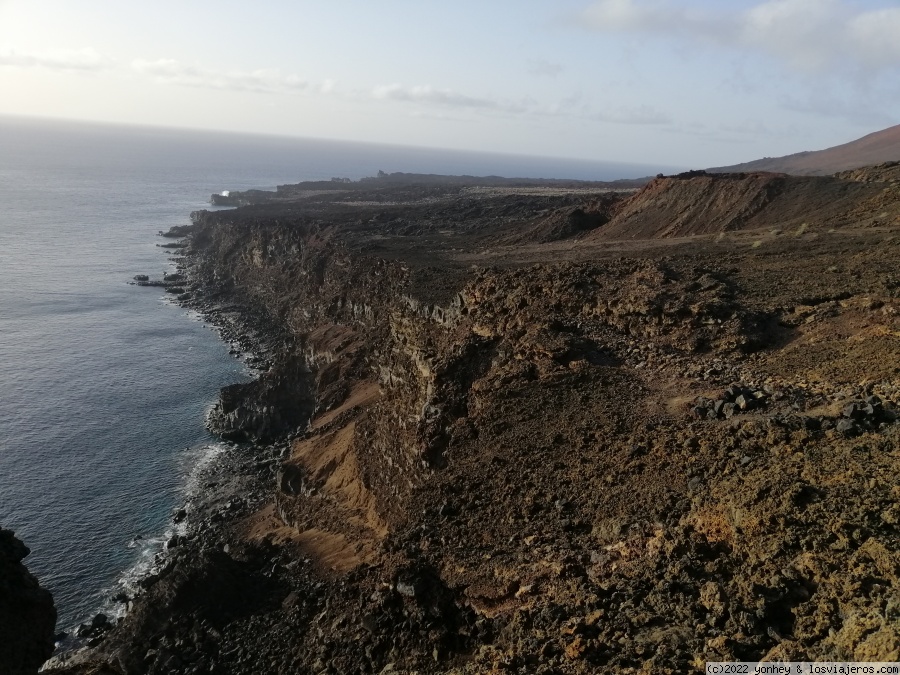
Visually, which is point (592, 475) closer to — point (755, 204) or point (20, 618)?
point (20, 618)

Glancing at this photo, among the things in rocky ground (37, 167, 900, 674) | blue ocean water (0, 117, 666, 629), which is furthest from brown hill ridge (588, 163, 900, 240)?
blue ocean water (0, 117, 666, 629)

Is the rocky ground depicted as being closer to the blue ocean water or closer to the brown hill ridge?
the brown hill ridge

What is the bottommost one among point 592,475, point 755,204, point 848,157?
point 592,475

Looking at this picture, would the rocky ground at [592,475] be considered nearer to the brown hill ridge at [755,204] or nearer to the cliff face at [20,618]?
the brown hill ridge at [755,204]

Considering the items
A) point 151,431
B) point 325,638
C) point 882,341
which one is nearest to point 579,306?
point 882,341

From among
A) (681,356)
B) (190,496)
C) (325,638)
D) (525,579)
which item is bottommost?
(190,496)

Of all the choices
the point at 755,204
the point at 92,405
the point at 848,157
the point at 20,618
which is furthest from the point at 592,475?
the point at 848,157

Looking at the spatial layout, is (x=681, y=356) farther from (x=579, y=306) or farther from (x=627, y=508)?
(x=627, y=508)
